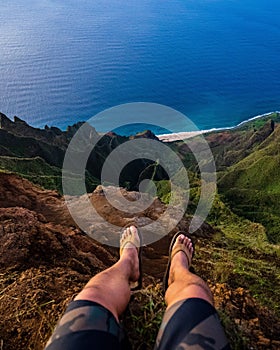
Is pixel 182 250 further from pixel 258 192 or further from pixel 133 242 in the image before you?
pixel 258 192

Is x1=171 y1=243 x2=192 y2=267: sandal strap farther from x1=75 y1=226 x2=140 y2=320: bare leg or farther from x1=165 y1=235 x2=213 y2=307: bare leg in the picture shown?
x1=75 y1=226 x2=140 y2=320: bare leg

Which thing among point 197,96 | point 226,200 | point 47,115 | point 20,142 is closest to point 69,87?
point 47,115

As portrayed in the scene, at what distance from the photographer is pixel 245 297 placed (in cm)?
408

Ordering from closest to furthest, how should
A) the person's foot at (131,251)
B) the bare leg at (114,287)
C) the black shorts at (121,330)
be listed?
the black shorts at (121,330) < the bare leg at (114,287) < the person's foot at (131,251)

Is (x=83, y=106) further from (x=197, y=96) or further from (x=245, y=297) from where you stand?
(x=245, y=297)

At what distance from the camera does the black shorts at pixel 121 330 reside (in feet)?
7.64

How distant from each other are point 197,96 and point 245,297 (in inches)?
3097

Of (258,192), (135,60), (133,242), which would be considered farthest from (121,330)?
(135,60)

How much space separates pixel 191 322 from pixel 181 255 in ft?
6.27

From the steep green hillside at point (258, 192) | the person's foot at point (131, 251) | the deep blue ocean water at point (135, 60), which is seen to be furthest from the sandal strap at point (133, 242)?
the deep blue ocean water at point (135, 60)

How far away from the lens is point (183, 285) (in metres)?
3.18

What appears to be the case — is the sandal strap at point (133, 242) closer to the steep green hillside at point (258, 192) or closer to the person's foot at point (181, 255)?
the person's foot at point (181, 255)

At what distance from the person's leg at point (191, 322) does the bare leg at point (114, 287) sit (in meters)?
0.42

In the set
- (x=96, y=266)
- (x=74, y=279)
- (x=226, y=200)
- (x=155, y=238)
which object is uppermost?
(x=74, y=279)
